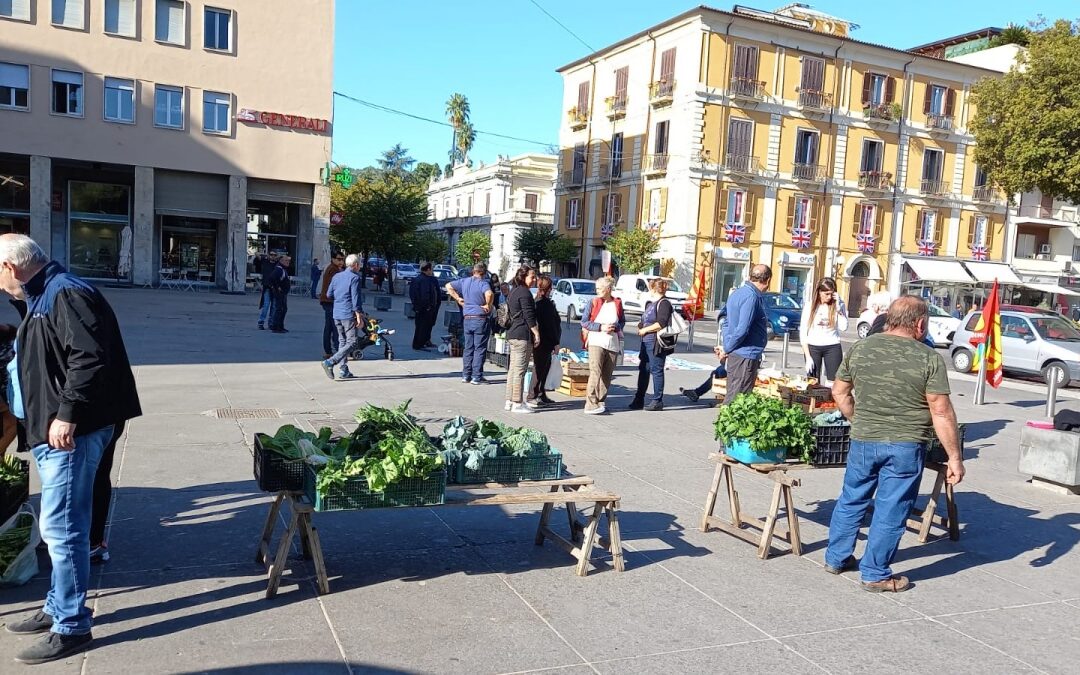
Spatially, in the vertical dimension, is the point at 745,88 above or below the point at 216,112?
above

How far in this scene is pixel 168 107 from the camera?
30000 mm

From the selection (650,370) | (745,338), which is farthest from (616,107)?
(745,338)

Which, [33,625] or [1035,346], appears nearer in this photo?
[33,625]

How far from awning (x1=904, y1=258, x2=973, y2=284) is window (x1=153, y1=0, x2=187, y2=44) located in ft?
118

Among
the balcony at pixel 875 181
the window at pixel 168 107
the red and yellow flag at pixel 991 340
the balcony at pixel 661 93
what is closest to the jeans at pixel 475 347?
the red and yellow flag at pixel 991 340

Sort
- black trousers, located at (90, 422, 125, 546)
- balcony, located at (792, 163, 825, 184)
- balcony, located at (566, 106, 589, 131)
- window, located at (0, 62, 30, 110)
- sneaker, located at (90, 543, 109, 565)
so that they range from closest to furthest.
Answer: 1. black trousers, located at (90, 422, 125, 546)
2. sneaker, located at (90, 543, 109, 565)
3. window, located at (0, 62, 30, 110)
4. balcony, located at (792, 163, 825, 184)
5. balcony, located at (566, 106, 589, 131)

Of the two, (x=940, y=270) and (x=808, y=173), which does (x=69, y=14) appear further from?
(x=940, y=270)

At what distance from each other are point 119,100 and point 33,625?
98.4ft

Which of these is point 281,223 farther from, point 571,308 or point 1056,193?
point 1056,193

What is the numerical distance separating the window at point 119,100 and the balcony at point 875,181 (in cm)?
3400

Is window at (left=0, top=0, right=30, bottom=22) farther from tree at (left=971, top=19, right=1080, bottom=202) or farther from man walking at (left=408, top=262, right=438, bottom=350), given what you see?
tree at (left=971, top=19, right=1080, bottom=202)

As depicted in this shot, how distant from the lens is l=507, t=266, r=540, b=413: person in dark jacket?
10219 mm

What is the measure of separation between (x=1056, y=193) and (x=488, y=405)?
2404 centimetres

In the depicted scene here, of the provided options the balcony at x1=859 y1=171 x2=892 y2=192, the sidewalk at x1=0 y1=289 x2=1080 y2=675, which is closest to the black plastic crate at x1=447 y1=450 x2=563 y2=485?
the sidewalk at x1=0 y1=289 x2=1080 y2=675
